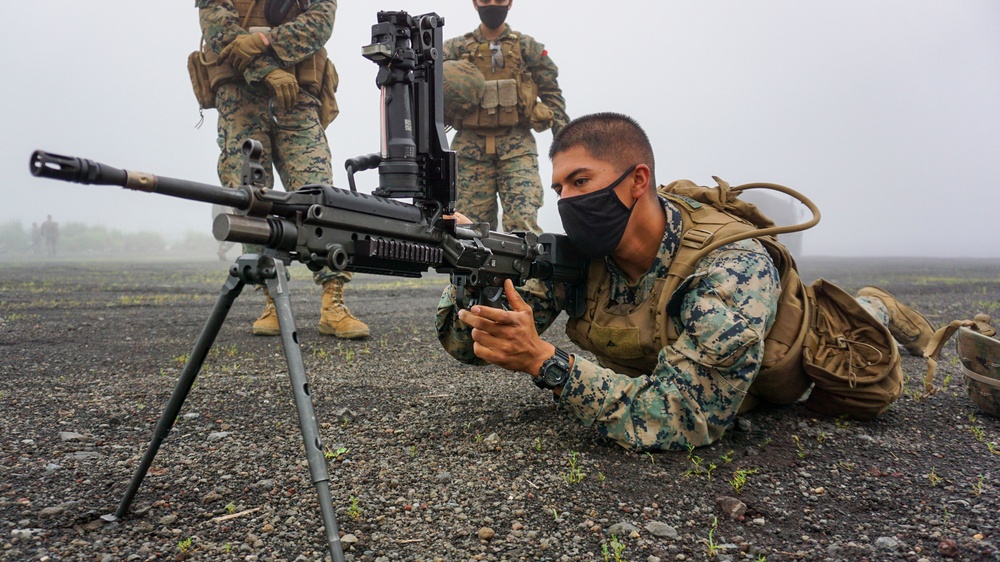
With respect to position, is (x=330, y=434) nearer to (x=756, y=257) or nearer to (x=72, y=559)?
(x=72, y=559)

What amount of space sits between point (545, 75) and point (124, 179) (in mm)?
6736

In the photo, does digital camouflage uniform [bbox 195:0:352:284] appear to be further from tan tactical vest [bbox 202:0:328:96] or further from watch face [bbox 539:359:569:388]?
watch face [bbox 539:359:569:388]

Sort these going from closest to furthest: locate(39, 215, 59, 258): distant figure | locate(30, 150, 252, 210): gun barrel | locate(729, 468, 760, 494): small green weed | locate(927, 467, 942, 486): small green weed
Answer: locate(30, 150, 252, 210): gun barrel < locate(729, 468, 760, 494): small green weed < locate(927, 467, 942, 486): small green weed < locate(39, 215, 59, 258): distant figure

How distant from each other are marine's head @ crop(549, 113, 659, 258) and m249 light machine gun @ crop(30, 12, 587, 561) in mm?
216

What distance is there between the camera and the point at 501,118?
759 centimetres

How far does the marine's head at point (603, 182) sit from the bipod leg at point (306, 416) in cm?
166

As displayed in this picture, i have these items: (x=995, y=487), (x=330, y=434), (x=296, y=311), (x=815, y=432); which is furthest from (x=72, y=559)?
(x=296, y=311)

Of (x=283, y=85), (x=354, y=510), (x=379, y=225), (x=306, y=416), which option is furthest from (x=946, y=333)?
(x=283, y=85)

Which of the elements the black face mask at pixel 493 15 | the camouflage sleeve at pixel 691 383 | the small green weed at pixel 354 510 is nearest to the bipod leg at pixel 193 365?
the small green weed at pixel 354 510

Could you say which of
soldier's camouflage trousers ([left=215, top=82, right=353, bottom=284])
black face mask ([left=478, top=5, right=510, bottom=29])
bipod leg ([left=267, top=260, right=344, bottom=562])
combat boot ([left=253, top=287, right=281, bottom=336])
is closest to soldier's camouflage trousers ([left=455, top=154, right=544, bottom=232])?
black face mask ([left=478, top=5, right=510, bottom=29])

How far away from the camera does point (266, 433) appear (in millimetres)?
3365

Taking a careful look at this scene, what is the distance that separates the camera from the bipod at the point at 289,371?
6.21 feet

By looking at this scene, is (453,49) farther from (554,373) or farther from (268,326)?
(554,373)

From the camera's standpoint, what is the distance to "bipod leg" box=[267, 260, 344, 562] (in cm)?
185
